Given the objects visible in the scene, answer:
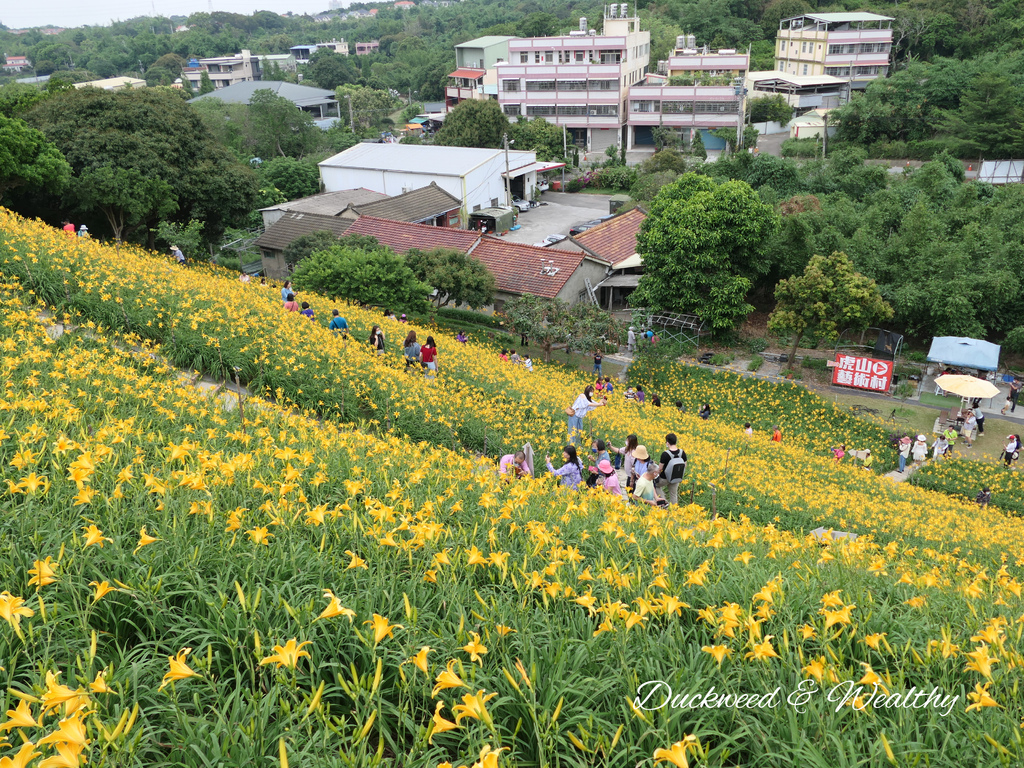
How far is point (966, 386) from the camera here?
18891 millimetres

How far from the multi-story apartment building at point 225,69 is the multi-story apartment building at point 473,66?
147 ft

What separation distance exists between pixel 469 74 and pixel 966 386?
250ft

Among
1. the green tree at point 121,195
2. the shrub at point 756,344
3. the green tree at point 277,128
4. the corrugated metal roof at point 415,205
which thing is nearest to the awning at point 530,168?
the corrugated metal roof at point 415,205

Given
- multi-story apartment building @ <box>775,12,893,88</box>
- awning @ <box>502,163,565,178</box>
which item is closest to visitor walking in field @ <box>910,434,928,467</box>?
awning @ <box>502,163,565,178</box>

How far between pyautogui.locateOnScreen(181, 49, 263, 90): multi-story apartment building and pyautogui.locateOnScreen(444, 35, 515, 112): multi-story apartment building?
44.8 metres

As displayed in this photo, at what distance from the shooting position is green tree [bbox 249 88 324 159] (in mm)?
52625

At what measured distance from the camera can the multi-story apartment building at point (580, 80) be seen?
58188 mm

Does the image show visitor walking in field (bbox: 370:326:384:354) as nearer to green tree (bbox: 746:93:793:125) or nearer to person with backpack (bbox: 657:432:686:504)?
person with backpack (bbox: 657:432:686:504)

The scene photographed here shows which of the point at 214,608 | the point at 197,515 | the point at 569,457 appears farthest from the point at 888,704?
the point at 569,457

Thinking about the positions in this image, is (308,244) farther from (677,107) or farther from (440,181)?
(677,107)

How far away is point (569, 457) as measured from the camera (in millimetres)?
7520

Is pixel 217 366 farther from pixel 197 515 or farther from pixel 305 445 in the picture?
pixel 197 515

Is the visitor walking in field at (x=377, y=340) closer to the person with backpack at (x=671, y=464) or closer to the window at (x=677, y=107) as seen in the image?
the person with backpack at (x=671, y=464)

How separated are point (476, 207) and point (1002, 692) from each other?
39071mm
